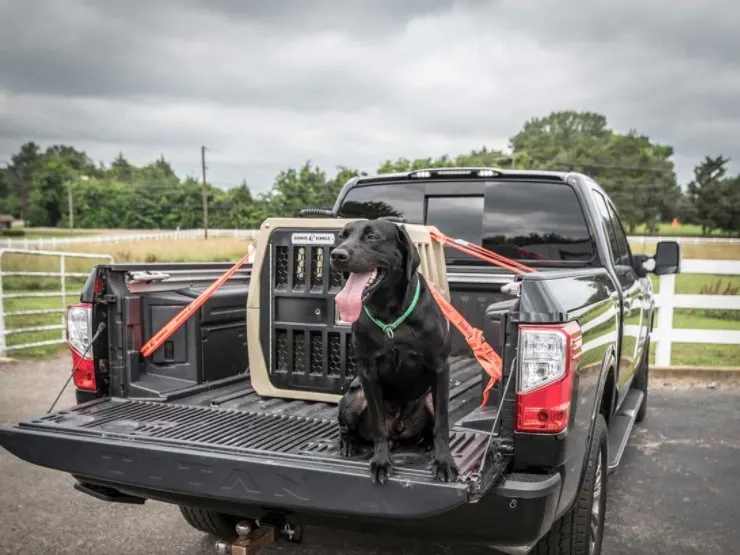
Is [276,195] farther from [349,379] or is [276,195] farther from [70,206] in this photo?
[349,379]

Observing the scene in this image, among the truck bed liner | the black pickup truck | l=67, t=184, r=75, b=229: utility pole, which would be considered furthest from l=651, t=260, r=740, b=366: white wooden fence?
l=67, t=184, r=75, b=229: utility pole

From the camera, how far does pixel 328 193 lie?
45.6 meters

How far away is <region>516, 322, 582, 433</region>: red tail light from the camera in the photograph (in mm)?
2340

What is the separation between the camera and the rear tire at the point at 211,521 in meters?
3.54

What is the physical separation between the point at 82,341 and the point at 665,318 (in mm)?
7492

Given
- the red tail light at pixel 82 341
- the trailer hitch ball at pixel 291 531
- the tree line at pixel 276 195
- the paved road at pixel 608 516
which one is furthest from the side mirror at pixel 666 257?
the tree line at pixel 276 195

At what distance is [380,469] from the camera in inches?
91.9

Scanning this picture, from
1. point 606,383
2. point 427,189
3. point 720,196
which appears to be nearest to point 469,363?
point 606,383

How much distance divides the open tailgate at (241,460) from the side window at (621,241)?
286 centimetres

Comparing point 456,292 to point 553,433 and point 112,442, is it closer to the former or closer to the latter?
point 553,433

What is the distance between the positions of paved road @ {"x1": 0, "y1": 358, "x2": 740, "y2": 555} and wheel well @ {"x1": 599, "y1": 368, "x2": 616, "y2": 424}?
0.76 meters

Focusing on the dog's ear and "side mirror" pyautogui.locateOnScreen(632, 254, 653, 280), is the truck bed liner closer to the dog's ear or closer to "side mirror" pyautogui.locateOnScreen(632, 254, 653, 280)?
the dog's ear

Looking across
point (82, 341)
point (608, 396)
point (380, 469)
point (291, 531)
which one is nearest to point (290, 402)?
point (291, 531)

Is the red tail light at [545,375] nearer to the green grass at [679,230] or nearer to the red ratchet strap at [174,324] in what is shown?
the red ratchet strap at [174,324]
